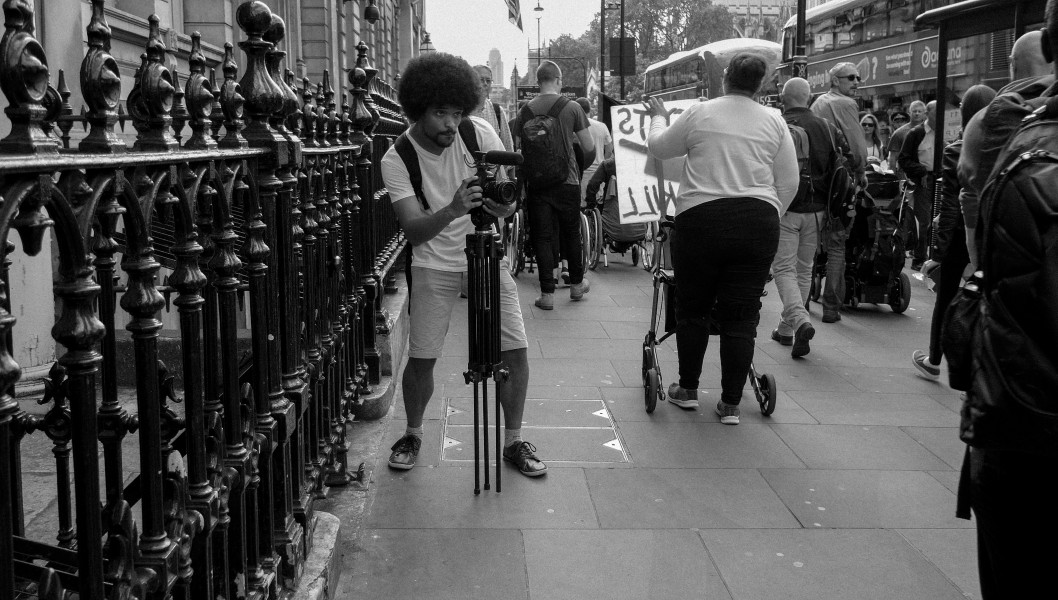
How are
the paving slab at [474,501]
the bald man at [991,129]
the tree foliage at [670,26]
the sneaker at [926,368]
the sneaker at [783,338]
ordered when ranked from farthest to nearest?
1. the tree foliage at [670,26]
2. the sneaker at [783,338]
3. the sneaker at [926,368]
4. the bald man at [991,129]
5. the paving slab at [474,501]

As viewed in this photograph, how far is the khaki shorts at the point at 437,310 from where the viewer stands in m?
4.79

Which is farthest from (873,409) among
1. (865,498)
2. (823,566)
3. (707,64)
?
(707,64)

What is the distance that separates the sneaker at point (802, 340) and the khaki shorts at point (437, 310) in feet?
10.9

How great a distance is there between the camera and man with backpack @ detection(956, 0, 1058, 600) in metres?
2.36

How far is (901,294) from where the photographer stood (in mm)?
9617

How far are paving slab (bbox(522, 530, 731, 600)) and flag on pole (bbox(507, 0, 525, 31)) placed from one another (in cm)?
2049

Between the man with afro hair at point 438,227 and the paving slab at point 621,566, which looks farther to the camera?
the man with afro hair at point 438,227

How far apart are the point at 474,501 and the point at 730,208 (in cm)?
214

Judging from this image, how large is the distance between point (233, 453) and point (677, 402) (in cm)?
388

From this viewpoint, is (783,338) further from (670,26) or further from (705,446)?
(670,26)

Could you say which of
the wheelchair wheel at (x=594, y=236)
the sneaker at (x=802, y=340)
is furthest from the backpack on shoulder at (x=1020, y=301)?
the wheelchair wheel at (x=594, y=236)

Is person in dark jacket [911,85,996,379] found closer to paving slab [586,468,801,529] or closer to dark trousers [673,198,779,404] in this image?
dark trousers [673,198,779,404]

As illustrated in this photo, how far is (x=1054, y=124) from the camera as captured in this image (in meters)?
2.47

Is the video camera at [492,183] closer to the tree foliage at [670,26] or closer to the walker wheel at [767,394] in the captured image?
the walker wheel at [767,394]
